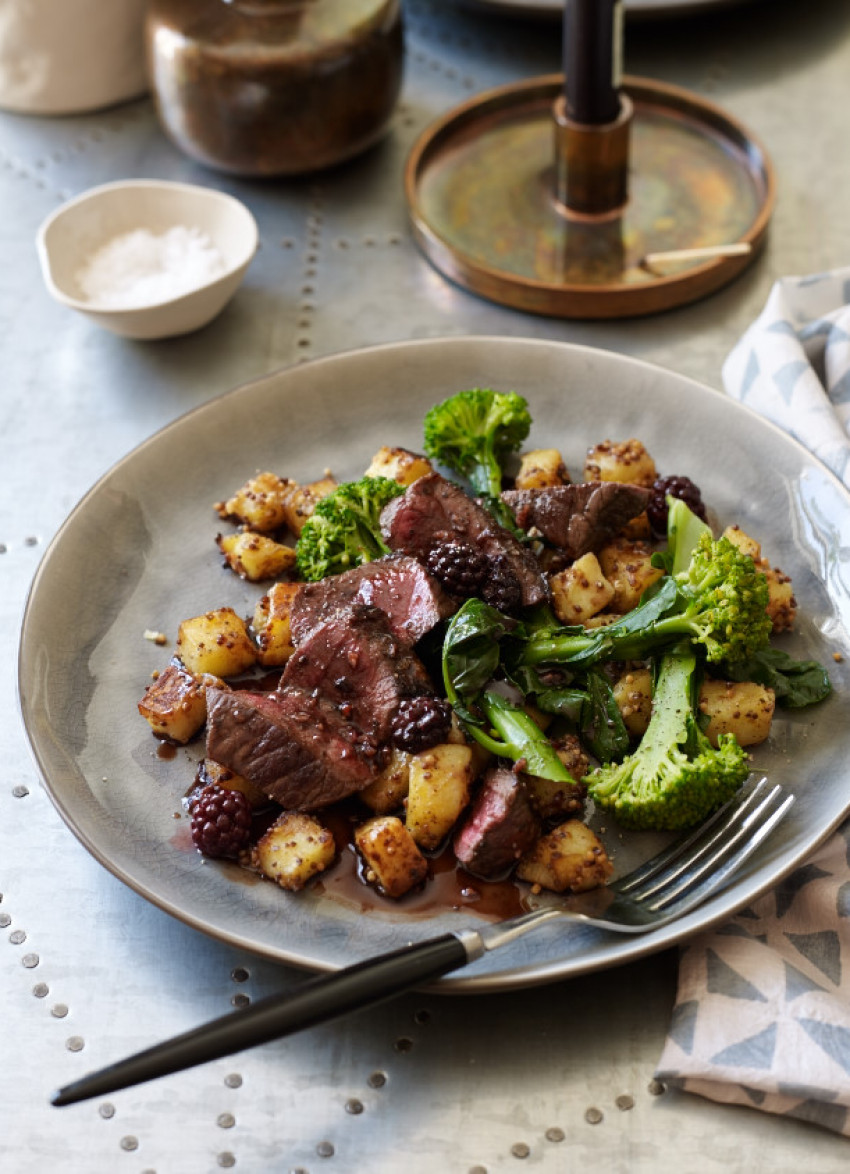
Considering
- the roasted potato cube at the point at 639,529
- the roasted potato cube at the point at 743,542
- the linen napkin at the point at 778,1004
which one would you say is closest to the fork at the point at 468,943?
the linen napkin at the point at 778,1004

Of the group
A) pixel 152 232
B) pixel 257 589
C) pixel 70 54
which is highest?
pixel 70 54

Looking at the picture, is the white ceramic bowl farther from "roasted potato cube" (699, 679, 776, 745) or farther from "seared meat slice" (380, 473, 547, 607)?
"roasted potato cube" (699, 679, 776, 745)

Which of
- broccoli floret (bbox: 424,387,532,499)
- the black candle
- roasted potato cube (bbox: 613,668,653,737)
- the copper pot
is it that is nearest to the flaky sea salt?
the copper pot

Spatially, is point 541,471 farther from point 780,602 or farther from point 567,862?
point 567,862

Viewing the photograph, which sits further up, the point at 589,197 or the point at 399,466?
the point at 589,197

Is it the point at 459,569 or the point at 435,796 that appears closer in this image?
the point at 435,796

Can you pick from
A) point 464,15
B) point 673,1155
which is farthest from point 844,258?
point 673,1155

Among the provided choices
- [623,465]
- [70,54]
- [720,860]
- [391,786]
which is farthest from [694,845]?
[70,54]
